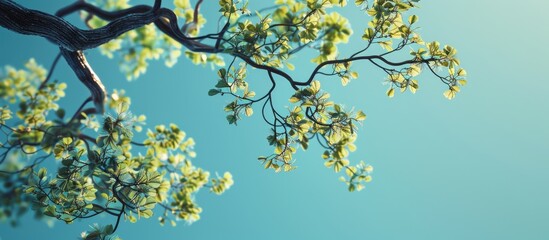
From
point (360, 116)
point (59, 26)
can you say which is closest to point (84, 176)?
point (59, 26)

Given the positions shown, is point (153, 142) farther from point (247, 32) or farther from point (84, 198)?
point (247, 32)

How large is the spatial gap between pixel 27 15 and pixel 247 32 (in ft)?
5.06

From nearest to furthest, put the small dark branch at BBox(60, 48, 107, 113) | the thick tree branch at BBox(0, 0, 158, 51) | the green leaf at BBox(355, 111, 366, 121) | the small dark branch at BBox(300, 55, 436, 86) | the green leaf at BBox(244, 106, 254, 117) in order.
Answer: the thick tree branch at BBox(0, 0, 158, 51)
the small dark branch at BBox(300, 55, 436, 86)
the green leaf at BBox(355, 111, 366, 121)
the green leaf at BBox(244, 106, 254, 117)
the small dark branch at BBox(60, 48, 107, 113)

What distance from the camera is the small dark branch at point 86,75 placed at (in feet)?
11.6

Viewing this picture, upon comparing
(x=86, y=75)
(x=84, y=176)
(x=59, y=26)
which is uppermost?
(x=86, y=75)

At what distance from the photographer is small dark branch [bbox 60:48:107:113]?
353 cm

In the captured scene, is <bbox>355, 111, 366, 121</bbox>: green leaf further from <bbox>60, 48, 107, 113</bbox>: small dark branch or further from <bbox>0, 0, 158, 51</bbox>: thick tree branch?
<bbox>60, 48, 107, 113</bbox>: small dark branch

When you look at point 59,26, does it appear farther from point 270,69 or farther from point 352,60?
point 352,60

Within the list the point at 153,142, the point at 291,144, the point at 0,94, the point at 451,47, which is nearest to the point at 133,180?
the point at 291,144

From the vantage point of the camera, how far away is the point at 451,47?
3.02 m

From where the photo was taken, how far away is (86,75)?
375 centimetres

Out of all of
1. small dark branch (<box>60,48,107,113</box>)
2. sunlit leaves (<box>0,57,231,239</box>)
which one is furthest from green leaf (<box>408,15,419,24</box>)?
small dark branch (<box>60,48,107,113</box>)

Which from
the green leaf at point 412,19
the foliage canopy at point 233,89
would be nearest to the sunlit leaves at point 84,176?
the foliage canopy at point 233,89

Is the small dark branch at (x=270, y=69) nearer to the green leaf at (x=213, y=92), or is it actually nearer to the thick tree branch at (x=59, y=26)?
the green leaf at (x=213, y=92)
